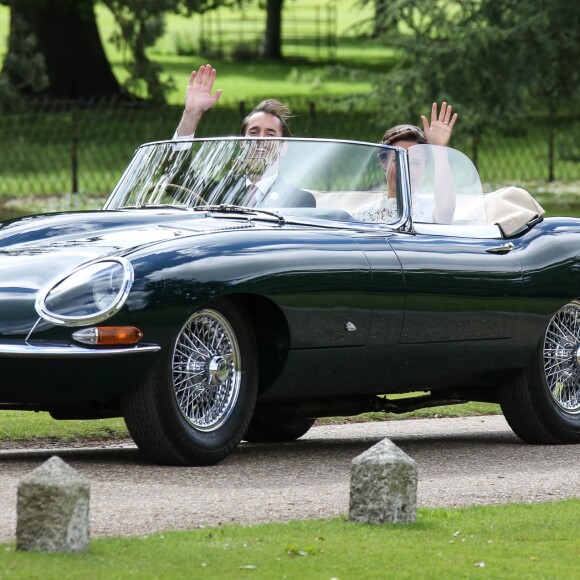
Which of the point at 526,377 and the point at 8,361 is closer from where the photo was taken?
the point at 8,361

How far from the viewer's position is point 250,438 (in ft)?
30.4

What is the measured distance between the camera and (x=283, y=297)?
746 cm

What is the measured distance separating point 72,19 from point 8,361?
109ft

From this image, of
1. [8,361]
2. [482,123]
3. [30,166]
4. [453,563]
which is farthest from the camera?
[30,166]

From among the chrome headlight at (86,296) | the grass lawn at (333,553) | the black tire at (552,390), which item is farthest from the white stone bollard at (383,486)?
the black tire at (552,390)

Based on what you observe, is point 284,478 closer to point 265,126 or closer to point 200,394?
point 200,394

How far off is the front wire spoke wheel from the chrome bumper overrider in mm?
401

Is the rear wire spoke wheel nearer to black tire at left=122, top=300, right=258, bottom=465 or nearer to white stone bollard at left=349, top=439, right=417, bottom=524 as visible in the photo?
black tire at left=122, top=300, right=258, bottom=465

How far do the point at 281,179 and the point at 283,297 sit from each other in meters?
1.03

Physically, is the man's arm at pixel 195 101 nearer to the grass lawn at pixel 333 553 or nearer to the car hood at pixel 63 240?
the car hood at pixel 63 240

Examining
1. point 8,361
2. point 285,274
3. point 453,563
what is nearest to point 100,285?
point 8,361

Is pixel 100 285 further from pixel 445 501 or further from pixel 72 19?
pixel 72 19

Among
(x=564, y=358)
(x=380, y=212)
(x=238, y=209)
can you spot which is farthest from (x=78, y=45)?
(x=238, y=209)

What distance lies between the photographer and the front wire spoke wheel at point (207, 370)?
724 centimetres
